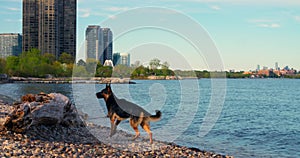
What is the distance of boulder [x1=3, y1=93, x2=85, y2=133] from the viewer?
12.9m

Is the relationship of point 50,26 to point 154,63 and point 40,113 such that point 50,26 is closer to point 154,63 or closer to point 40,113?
point 40,113

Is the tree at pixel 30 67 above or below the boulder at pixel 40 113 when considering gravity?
above

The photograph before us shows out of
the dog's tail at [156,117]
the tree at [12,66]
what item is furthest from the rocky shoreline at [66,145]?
the tree at [12,66]

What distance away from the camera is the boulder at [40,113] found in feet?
42.3

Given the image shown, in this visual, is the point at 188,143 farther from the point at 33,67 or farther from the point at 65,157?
the point at 33,67

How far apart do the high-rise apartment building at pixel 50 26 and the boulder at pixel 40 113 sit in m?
144

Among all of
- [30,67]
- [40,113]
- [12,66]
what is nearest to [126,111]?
[40,113]

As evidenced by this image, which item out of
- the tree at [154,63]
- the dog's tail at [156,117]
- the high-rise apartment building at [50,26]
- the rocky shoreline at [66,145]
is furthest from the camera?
the high-rise apartment building at [50,26]

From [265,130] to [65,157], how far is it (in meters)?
19.5

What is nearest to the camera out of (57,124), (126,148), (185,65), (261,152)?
(185,65)

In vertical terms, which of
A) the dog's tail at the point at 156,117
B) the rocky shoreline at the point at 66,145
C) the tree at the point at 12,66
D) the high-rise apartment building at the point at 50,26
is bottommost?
the rocky shoreline at the point at 66,145

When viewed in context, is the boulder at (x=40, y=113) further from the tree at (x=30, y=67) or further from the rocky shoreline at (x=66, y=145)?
the tree at (x=30, y=67)

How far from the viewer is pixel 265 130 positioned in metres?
27.2

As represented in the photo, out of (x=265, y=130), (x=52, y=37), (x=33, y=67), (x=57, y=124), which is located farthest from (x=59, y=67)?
(x=57, y=124)
